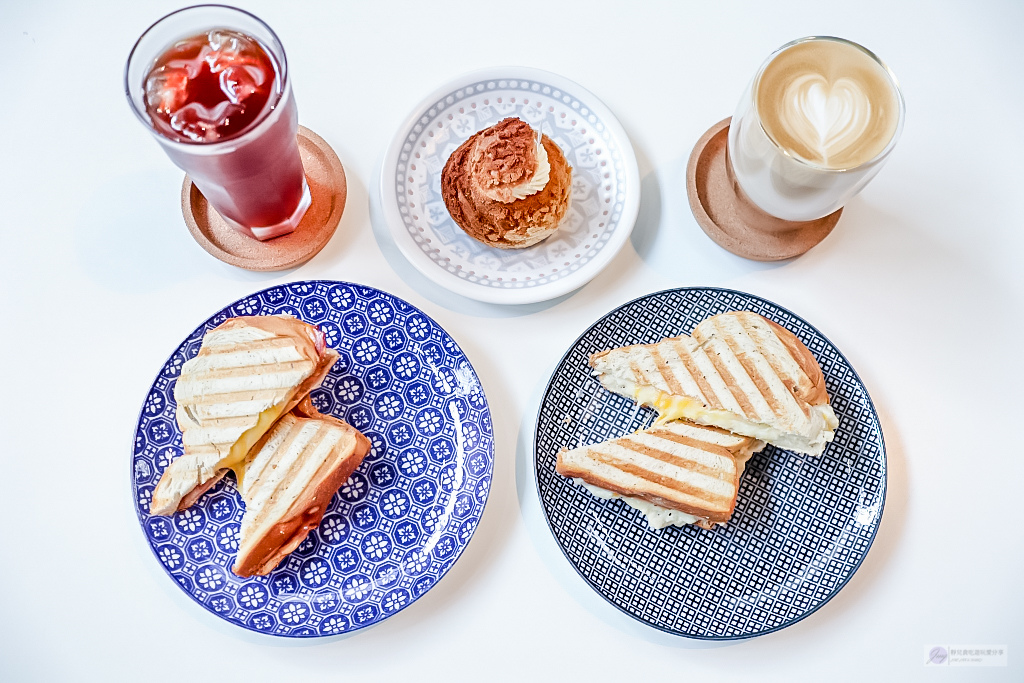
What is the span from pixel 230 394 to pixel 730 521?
1.02 metres

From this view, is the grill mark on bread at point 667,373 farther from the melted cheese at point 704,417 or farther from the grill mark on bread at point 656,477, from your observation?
the grill mark on bread at point 656,477

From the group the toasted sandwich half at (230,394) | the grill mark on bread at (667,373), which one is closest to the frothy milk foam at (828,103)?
the grill mark on bread at (667,373)

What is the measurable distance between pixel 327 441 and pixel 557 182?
2.27 ft

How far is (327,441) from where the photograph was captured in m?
1.41

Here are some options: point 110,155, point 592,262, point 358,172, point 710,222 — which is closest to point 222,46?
point 358,172

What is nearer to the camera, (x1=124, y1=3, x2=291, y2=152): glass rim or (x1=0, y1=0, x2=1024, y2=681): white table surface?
(x1=124, y1=3, x2=291, y2=152): glass rim

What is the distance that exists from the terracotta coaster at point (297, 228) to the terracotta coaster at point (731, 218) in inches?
31.4

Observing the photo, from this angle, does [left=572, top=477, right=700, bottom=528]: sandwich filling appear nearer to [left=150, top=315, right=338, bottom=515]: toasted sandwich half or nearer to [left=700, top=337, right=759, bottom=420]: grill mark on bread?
[left=700, top=337, right=759, bottom=420]: grill mark on bread

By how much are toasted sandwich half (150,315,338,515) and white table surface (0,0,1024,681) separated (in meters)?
0.21

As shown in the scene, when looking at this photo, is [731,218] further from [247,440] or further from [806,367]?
[247,440]

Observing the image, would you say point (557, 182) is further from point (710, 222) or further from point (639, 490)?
point (639, 490)

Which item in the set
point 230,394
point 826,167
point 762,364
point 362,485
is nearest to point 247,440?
point 230,394

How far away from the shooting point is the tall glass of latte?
4.41 ft

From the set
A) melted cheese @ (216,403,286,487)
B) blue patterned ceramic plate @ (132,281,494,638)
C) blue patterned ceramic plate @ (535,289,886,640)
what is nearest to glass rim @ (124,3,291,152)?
blue patterned ceramic plate @ (132,281,494,638)
